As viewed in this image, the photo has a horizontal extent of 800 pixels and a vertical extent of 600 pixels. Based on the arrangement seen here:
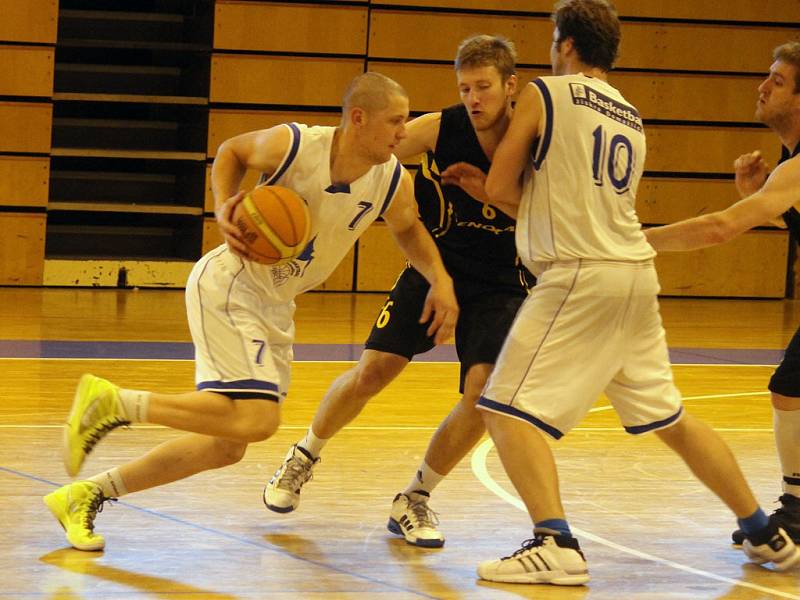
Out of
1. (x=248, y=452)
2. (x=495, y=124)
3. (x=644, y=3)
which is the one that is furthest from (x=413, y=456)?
(x=644, y=3)

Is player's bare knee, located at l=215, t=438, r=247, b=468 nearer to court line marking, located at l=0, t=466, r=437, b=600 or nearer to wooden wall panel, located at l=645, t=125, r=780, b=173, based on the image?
court line marking, located at l=0, t=466, r=437, b=600

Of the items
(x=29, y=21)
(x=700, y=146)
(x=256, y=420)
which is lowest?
(x=256, y=420)

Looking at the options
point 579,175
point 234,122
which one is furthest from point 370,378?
point 234,122

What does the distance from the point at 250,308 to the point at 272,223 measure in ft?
1.09

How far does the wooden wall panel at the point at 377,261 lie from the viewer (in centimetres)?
1138

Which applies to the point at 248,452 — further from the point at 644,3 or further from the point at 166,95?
the point at 644,3

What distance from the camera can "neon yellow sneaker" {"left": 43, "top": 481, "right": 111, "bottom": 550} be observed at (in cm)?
387

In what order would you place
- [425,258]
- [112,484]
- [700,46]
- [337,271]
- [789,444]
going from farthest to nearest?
[700,46] < [337,271] < [789,444] < [425,258] < [112,484]

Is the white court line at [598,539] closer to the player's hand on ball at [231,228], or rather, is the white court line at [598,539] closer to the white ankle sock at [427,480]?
the white ankle sock at [427,480]

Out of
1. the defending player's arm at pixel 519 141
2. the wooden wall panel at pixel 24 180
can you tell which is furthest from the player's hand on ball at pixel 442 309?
the wooden wall panel at pixel 24 180

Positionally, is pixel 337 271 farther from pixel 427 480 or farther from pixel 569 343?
pixel 569 343

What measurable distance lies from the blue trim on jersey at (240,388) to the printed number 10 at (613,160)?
1074 mm

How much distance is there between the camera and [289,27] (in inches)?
441

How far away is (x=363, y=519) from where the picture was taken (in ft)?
14.6
